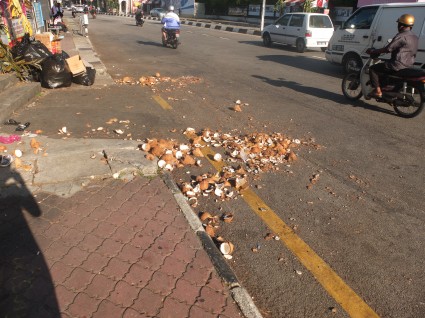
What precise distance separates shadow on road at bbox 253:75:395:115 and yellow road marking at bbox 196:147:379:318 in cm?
491

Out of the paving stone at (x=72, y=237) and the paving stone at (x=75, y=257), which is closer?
the paving stone at (x=75, y=257)

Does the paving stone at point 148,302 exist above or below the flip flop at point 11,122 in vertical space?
below

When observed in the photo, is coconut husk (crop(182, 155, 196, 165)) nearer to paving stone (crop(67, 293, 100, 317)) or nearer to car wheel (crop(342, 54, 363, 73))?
paving stone (crop(67, 293, 100, 317))

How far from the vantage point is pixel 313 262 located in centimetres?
289

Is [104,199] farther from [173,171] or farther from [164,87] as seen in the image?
[164,87]

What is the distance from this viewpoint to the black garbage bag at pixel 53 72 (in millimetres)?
7902

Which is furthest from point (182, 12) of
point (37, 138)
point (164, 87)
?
point (37, 138)

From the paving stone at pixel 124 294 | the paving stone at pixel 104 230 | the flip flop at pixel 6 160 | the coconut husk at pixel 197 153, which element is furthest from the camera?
the coconut husk at pixel 197 153

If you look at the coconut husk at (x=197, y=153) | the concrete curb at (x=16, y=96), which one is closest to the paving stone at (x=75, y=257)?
the coconut husk at (x=197, y=153)

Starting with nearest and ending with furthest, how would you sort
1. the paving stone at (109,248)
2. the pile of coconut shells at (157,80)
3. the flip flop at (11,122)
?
the paving stone at (109,248)
the flip flop at (11,122)
the pile of coconut shells at (157,80)

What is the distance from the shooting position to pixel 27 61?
25.7ft

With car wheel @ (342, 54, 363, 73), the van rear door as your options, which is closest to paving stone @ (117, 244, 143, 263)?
the van rear door

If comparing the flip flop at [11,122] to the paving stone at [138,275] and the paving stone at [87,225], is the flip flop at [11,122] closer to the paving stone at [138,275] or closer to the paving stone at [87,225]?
the paving stone at [87,225]

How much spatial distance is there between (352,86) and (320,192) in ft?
15.6
